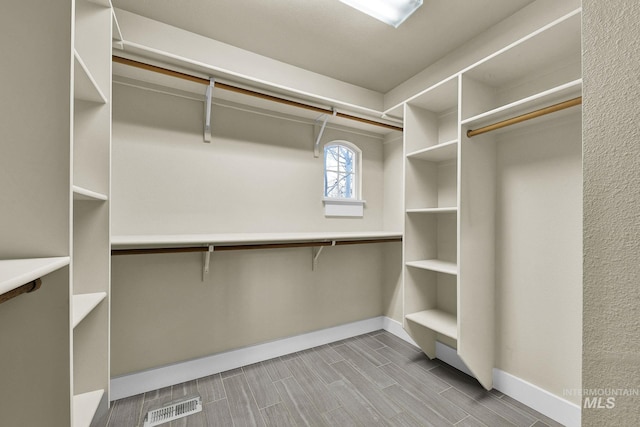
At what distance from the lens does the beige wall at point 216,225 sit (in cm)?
183

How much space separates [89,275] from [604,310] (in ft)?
6.23

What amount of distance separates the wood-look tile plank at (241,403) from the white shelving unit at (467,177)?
131cm

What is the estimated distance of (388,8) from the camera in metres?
1.67

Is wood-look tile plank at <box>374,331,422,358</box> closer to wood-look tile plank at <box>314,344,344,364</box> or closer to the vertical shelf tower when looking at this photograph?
wood-look tile plank at <box>314,344,344,364</box>

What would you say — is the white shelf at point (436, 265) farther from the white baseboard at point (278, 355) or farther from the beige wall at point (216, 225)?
the white baseboard at point (278, 355)

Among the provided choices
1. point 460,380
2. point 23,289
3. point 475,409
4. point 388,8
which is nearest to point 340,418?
point 475,409

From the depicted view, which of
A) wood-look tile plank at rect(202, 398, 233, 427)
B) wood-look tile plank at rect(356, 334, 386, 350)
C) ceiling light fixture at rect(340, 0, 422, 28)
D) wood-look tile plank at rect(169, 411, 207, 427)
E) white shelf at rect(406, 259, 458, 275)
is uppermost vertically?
ceiling light fixture at rect(340, 0, 422, 28)

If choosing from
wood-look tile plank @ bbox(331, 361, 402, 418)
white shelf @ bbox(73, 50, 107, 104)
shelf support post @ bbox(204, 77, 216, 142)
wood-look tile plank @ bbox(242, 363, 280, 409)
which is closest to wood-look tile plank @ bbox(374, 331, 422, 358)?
wood-look tile plank @ bbox(331, 361, 402, 418)

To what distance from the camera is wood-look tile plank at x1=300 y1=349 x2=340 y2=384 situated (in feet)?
6.57

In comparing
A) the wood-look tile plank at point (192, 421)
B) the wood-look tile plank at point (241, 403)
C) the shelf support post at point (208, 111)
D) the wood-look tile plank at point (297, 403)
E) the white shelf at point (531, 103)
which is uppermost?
the shelf support post at point (208, 111)

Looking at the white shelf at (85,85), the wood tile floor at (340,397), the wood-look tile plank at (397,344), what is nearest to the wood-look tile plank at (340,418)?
the wood tile floor at (340,397)

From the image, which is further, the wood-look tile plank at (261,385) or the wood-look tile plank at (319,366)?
the wood-look tile plank at (319,366)

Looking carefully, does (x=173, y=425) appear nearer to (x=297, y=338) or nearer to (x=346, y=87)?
(x=297, y=338)

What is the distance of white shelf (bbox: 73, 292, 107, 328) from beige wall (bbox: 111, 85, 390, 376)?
579mm
